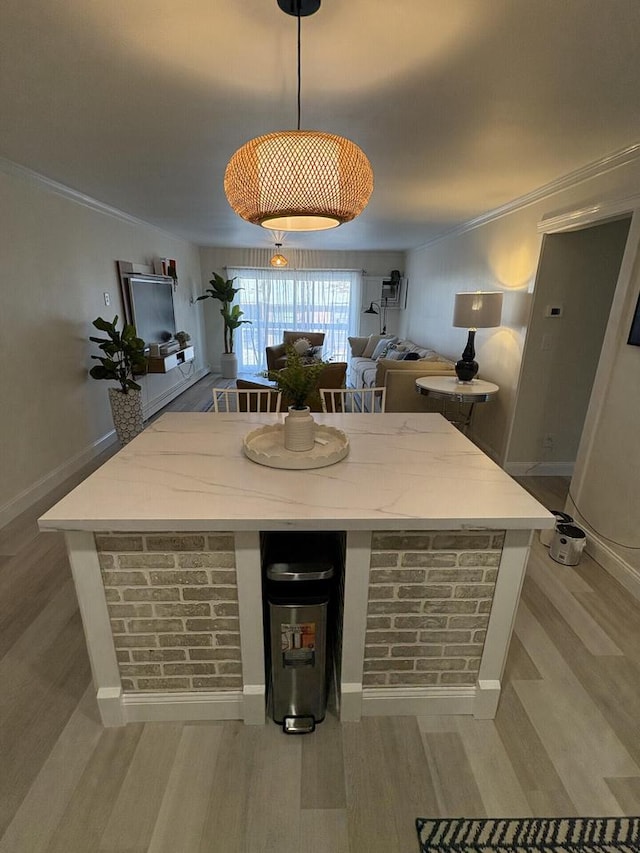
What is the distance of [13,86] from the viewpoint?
161 cm

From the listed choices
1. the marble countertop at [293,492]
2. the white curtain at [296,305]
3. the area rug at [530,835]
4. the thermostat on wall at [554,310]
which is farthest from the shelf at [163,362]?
the area rug at [530,835]

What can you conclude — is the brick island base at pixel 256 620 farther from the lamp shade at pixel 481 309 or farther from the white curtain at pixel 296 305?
the white curtain at pixel 296 305

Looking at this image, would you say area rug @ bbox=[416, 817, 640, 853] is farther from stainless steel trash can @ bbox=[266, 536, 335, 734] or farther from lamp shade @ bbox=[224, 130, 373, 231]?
lamp shade @ bbox=[224, 130, 373, 231]

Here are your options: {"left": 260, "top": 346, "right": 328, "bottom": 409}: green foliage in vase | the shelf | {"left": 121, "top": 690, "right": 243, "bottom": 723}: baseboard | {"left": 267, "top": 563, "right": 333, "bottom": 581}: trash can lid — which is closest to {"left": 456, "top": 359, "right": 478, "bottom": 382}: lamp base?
{"left": 260, "top": 346, "right": 328, "bottom": 409}: green foliage in vase

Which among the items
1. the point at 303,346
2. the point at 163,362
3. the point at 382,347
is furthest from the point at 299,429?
the point at 303,346

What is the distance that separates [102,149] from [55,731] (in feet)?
9.41

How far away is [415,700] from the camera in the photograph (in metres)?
1.44

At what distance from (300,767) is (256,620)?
489mm

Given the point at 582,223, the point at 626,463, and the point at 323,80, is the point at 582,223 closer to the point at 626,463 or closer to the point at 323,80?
the point at 626,463

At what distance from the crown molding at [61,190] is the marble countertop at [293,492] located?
2.23 meters

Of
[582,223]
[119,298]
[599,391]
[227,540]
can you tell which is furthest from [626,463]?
[119,298]

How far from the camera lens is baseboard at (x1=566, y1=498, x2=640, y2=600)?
2086mm

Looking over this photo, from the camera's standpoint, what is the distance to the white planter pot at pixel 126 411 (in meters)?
3.65

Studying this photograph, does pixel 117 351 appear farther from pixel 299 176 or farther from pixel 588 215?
pixel 588 215
